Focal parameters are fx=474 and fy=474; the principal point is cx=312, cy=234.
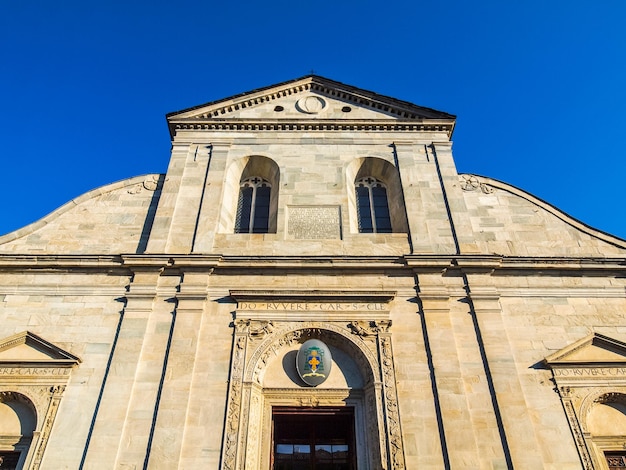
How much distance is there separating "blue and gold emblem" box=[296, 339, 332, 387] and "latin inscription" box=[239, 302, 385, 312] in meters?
1.08

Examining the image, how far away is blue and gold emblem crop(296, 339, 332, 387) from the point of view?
35.1 feet

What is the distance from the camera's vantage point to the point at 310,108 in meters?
17.3

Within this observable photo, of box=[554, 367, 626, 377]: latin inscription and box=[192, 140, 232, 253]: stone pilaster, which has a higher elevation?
box=[192, 140, 232, 253]: stone pilaster

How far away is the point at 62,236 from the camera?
13609 millimetres

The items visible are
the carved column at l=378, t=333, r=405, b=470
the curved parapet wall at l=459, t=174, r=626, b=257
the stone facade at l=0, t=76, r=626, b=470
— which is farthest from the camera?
the curved parapet wall at l=459, t=174, r=626, b=257

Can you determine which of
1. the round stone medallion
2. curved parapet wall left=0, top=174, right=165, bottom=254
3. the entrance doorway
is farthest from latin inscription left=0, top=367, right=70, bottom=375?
the round stone medallion

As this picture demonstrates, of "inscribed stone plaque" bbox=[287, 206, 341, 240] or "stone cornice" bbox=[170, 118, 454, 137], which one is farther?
"stone cornice" bbox=[170, 118, 454, 137]

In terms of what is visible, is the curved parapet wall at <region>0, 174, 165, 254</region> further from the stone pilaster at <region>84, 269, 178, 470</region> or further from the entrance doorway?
the entrance doorway

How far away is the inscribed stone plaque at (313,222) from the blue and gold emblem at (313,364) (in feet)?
11.7

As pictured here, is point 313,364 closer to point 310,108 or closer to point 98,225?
point 98,225

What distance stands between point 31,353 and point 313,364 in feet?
21.5

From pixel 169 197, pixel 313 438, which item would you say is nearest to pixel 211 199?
pixel 169 197

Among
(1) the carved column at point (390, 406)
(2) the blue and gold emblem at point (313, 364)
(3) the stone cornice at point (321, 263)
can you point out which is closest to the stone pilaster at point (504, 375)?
(3) the stone cornice at point (321, 263)

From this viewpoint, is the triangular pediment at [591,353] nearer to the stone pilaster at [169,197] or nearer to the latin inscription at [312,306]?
the latin inscription at [312,306]
